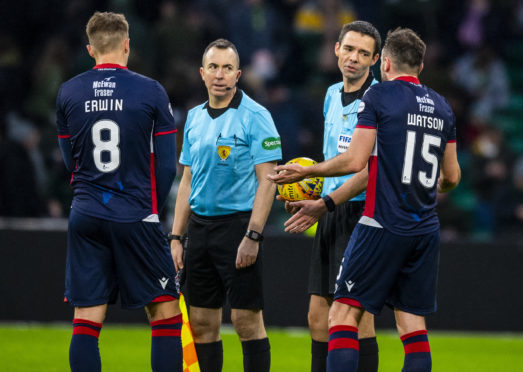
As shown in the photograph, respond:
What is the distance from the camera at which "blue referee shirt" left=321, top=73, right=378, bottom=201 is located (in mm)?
5438

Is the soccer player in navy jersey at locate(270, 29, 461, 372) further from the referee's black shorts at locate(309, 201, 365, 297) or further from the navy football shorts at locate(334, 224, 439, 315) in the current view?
the referee's black shorts at locate(309, 201, 365, 297)

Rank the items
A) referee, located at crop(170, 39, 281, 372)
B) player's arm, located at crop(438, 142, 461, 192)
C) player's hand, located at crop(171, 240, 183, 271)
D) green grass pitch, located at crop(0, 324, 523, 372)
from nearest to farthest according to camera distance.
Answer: player's arm, located at crop(438, 142, 461, 192), referee, located at crop(170, 39, 281, 372), player's hand, located at crop(171, 240, 183, 271), green grass pitch, located at crop(0, 324, 523, 372)

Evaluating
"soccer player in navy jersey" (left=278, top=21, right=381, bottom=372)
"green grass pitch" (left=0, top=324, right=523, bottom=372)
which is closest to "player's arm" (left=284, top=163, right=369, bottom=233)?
"soccer player in navy jersey" (left=278, top=21, right=381, bottom=372)

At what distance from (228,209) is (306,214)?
0.67m

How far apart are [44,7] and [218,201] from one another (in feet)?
27.9

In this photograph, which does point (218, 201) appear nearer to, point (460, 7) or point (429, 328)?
point (429, 328)

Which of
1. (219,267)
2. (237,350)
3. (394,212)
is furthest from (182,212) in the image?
(237,350)

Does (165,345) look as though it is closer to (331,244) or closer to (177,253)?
(177,253)

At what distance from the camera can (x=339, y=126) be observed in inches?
217

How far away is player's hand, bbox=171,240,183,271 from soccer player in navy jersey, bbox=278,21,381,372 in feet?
2.84

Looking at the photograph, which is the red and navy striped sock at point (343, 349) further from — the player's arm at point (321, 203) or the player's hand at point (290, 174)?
the player's hand at point (290, 174)

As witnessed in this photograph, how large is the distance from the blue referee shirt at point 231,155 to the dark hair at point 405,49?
1019 mm

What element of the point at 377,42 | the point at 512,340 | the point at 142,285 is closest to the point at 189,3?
the point at 512,340

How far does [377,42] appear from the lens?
553 cm
